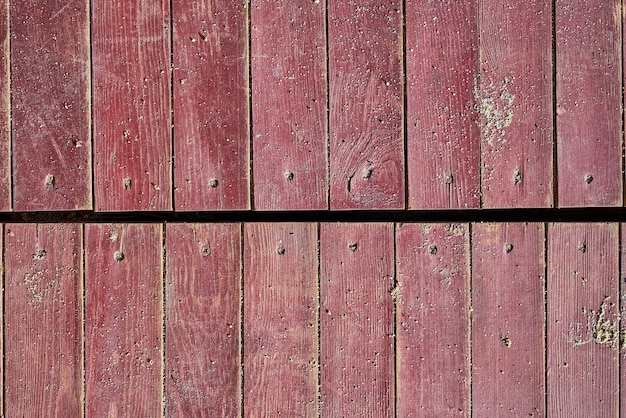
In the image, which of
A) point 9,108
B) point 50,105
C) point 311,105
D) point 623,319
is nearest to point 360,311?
point 311,105

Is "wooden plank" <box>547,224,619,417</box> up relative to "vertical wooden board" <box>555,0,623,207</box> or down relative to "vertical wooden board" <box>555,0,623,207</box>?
down

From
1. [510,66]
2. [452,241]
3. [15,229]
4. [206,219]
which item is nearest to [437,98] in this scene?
[510,66]

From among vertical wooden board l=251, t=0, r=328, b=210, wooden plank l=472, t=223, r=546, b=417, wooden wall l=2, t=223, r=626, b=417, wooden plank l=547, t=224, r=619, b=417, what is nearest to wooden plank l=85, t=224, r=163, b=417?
wooden wall l=2, t=223, r=626, b=417

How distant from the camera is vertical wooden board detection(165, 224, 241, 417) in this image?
1.55 metres

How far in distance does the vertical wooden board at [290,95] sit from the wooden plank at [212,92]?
0.04m

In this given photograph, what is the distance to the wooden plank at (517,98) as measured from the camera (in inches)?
59.2

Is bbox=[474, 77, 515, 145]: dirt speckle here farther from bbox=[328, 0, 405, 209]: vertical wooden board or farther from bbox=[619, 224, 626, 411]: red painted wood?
bbox=[619, 224, 626, 411]: red painted wood

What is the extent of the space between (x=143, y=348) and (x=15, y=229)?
53 centimetres

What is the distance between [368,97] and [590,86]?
0.63 meters

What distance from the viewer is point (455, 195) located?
4.99 ft

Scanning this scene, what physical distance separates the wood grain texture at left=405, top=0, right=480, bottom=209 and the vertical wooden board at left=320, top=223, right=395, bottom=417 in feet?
0.69

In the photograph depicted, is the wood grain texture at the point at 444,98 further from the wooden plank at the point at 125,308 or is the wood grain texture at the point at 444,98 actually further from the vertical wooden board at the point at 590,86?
the wooden plank at the point at 125,308

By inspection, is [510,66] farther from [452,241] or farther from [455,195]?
[452,241]

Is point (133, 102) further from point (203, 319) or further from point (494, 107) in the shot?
point (494, 107)
